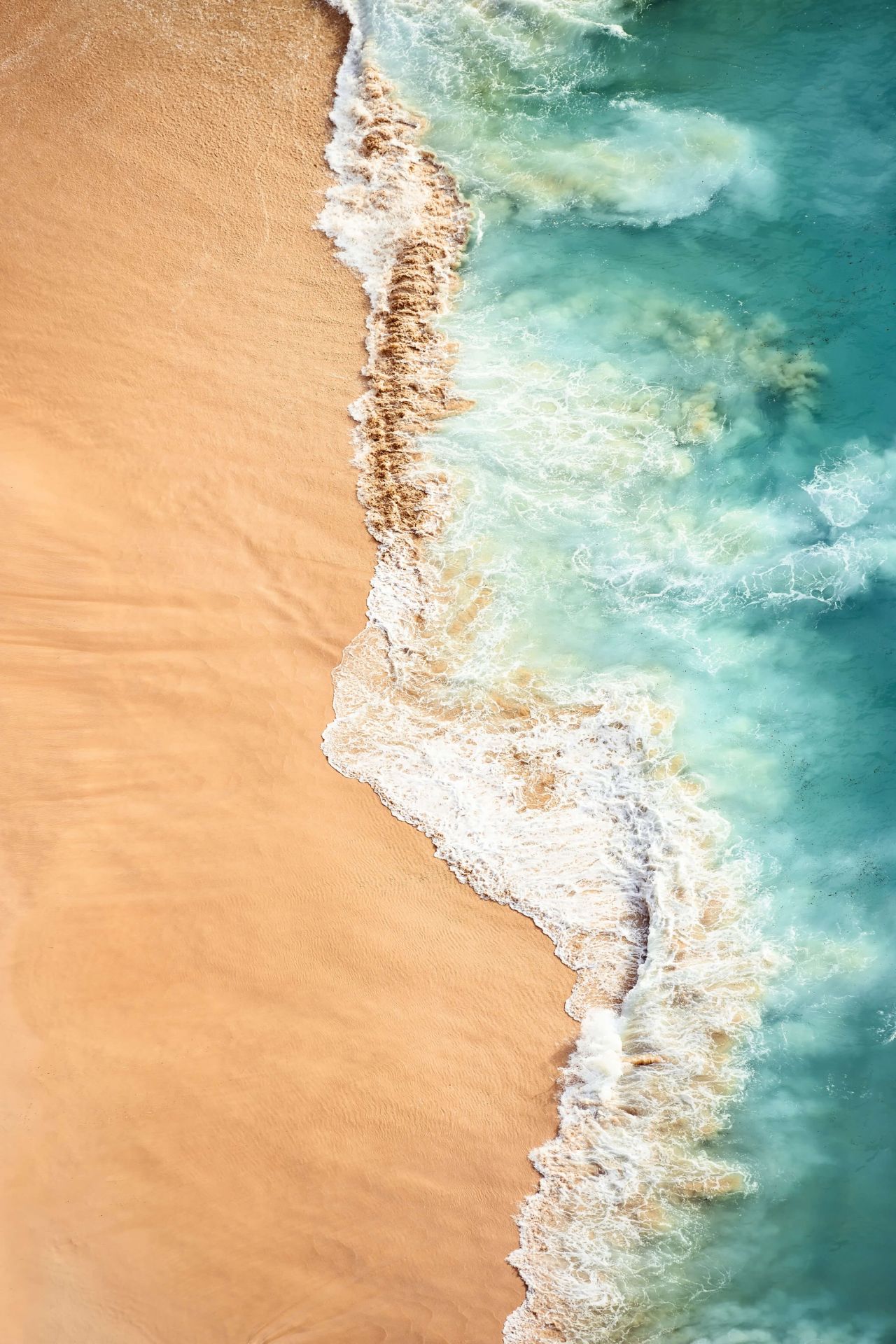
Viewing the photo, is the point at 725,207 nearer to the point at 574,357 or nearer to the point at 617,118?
the point at 617,118

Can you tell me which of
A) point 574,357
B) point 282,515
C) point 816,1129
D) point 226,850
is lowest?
point 816,1129

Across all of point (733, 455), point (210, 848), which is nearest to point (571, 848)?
point (210, 848)

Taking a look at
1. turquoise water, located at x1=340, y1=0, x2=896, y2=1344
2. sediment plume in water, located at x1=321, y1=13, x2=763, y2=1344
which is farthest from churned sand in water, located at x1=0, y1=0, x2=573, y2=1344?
turquoise water, located at x1=340, y1=0, x2=896, y2=1344

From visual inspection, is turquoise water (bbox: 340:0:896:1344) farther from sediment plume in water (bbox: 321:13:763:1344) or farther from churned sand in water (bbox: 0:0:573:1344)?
churned sand in water (bbox: 0:0:573:1344)

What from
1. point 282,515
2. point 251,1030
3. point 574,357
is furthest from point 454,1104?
point 574,357

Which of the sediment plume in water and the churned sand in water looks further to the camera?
the sediment plume in water

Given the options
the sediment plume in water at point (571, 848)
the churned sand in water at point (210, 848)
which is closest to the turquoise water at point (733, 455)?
the sediment plume in water at point (571, 848)
